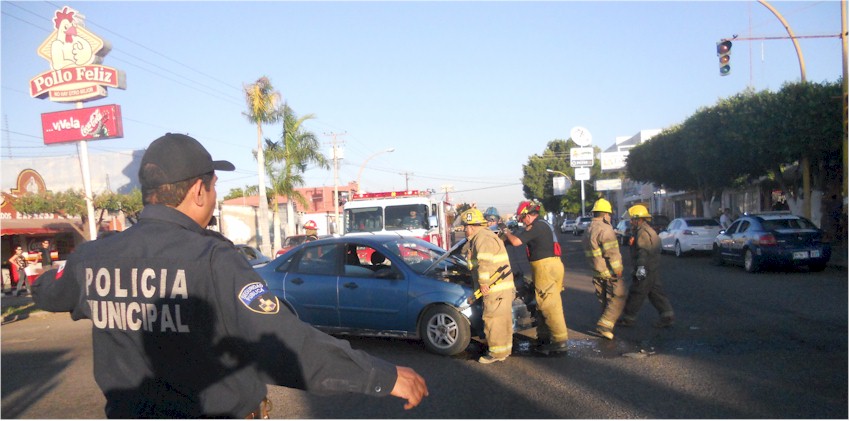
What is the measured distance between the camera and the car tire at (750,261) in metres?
15.4

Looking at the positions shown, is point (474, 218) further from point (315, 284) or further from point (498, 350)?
point (315, 284)

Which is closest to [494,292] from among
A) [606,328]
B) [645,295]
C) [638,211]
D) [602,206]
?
[606,328]

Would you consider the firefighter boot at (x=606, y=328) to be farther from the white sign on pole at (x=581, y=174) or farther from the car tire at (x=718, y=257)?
the white sign on pole at (x=581, y=174)

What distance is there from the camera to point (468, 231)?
7703 mm

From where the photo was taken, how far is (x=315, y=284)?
27.6 feet

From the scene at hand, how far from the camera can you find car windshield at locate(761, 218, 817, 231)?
15.3 meters

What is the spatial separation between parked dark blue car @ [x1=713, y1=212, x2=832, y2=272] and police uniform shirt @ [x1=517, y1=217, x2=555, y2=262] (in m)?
9.52

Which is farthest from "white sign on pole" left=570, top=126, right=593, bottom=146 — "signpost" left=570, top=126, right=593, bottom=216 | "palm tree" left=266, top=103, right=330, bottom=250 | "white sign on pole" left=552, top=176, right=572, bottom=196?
"palm tree" left=266, top=103, right=330, bottom=250

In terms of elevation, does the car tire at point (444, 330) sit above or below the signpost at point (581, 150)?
below

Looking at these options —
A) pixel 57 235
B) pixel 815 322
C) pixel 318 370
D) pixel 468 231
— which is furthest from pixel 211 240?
pixel 57 235

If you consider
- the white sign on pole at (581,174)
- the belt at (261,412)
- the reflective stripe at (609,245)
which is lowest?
the reflective stripe at (609,245)

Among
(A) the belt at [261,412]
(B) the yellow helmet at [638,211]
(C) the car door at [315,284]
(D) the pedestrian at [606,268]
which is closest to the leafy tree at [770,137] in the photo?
(B) the yellow helmet at [638,211]

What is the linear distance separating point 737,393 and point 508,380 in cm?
204

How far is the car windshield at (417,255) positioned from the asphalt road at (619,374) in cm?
106
